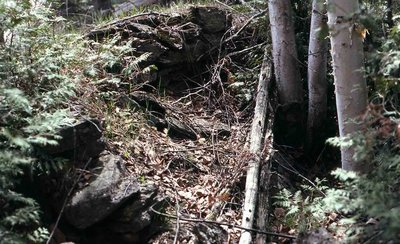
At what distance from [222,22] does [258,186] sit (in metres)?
3.87

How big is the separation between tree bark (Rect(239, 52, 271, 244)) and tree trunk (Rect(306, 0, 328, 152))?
0.72 meters

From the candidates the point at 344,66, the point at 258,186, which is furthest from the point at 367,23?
the point at 258,186

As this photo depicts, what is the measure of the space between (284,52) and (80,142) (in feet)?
12.4

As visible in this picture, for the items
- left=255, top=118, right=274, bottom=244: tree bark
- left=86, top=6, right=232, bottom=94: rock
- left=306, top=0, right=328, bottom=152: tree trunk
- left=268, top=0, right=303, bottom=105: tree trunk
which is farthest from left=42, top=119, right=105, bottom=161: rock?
left=268, top=0, right=303, bottom=105: tree trunk

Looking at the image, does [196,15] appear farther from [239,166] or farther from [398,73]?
[398,73]

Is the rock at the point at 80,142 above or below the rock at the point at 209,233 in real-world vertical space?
above

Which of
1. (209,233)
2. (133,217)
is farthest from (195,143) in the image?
(133,217)

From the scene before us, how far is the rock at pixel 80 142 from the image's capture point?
14.6ft

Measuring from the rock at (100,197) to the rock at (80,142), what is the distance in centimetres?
17

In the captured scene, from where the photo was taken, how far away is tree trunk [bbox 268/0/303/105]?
7.06m

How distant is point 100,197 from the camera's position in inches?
173

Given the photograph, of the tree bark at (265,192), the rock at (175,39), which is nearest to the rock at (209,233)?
the tree bark at (265,192)

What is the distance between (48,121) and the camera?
12.9ft

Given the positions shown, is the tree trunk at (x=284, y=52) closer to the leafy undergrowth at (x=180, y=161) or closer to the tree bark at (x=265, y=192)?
the tree bark at (x=265, y=192)
